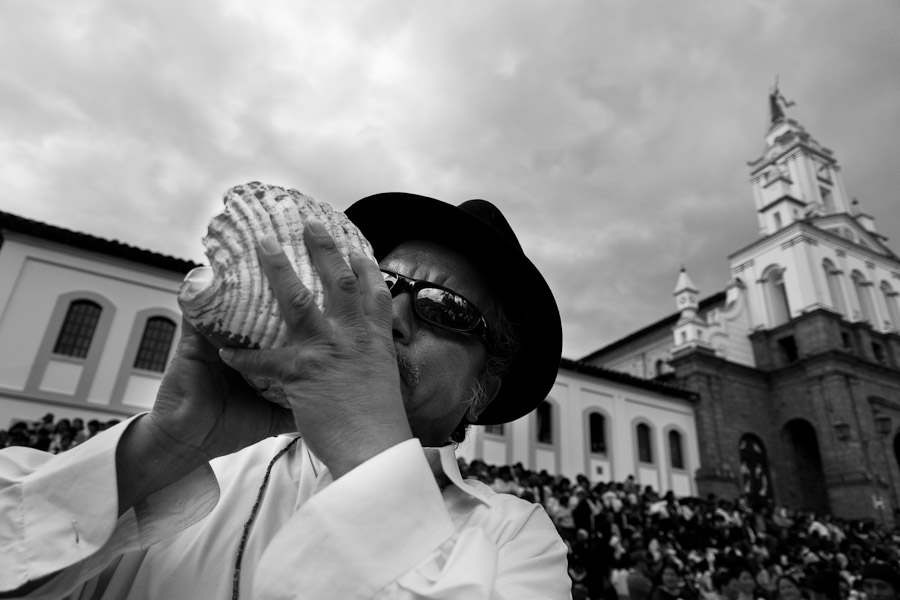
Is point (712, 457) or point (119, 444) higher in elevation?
point (712, 457)

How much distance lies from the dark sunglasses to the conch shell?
0.56 metres

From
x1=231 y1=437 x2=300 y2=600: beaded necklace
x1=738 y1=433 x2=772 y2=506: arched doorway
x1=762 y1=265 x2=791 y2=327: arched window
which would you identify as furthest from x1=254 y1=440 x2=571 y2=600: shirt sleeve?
x1=762 y1=265 x2=791 y2=327: arched window

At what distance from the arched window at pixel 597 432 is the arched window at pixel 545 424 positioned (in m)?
1.94

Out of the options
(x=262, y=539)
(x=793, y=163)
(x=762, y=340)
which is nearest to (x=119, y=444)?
(x=262, y=539)

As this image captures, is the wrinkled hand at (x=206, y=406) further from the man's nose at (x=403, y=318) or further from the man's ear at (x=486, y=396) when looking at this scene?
the man's ear at (x=486, y=396)

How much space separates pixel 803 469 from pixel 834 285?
980cm

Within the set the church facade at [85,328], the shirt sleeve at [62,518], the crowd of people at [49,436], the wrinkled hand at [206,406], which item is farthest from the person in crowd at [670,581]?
the church facade at [85,328]

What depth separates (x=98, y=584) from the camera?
1.38m

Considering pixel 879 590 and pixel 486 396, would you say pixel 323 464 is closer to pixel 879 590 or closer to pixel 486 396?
pixel 486 396

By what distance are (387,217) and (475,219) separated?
0.37 metres

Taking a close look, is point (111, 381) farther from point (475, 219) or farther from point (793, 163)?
point (793, 163)

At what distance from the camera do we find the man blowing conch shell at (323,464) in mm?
889

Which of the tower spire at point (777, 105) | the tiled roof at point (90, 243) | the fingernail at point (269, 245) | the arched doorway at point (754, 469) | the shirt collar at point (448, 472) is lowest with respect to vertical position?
the shirt collar at point (448, 472)

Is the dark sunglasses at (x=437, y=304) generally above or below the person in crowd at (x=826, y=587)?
above
